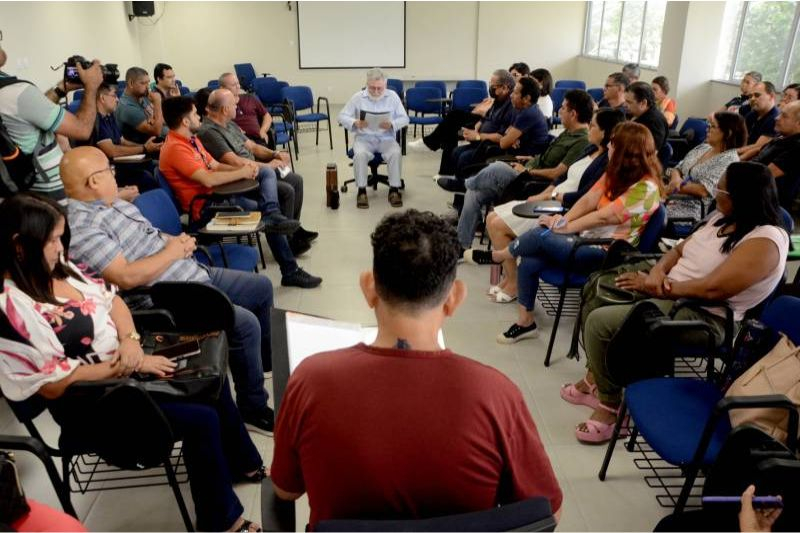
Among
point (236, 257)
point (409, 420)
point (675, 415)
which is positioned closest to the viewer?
point (409, 420)

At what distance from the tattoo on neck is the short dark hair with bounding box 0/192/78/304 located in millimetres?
1200

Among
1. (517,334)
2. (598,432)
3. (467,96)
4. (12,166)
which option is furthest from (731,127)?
(467,96)

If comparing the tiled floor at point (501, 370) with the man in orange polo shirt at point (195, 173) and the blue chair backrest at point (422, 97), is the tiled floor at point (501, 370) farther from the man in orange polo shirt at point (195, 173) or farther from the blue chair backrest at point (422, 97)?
the blue chair backrest at point (422, 97)

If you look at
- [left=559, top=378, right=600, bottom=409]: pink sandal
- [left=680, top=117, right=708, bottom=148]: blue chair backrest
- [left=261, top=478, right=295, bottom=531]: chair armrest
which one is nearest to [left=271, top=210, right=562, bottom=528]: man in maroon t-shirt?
[left=261, top=478, right=295, bottom=531]: chair armrest

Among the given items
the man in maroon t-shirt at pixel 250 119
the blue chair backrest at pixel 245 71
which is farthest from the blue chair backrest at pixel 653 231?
the blue chair backrest at pixel 245 71

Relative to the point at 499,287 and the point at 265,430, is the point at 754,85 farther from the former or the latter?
the point at 265,430

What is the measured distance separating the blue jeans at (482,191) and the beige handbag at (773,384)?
256 cm

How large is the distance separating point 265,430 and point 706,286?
190 cm

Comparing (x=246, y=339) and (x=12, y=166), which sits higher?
(x=12, y=166)

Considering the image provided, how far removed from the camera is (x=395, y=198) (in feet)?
18.3

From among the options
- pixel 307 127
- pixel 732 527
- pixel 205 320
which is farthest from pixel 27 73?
pixel 732 527

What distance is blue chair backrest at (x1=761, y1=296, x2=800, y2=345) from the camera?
1.78m

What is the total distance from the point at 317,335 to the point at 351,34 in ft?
34.7

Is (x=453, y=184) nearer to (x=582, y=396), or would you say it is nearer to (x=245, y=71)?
(x=582, y=396)
